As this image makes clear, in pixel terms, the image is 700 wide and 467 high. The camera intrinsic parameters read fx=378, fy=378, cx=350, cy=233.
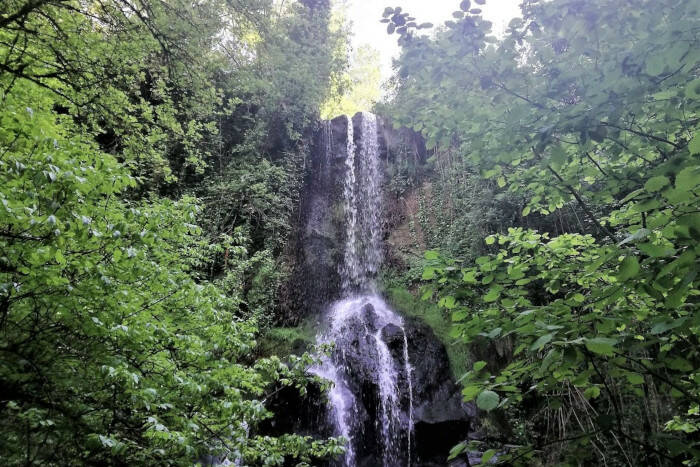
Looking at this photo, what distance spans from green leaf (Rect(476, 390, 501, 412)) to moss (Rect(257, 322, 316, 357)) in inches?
299

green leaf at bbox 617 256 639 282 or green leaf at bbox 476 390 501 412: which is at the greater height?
green leaf at bbox 617 256 639 282

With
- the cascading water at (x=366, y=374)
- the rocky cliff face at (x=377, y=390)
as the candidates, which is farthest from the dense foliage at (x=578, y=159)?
the rocky cliff face at (x=377, y=390)

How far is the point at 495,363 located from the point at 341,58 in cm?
1367

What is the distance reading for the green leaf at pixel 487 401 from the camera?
1.46m

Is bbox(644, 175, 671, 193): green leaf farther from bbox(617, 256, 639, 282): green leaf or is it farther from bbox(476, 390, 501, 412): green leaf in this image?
bbox(476, 390, 501, 412): green leaf

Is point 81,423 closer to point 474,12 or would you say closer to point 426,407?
point 474,12

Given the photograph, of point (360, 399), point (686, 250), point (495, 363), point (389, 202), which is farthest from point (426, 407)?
point (389, 202)

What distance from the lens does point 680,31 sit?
1869 mm

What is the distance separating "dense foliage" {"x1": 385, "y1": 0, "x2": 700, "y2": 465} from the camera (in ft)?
5.06

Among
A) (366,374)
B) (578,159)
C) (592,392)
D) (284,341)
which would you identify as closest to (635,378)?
(592,392)

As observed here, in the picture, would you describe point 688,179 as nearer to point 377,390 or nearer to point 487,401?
point 487,401

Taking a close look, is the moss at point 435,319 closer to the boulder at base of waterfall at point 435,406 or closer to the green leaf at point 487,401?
the boulder at base of waterfall at point 435,406

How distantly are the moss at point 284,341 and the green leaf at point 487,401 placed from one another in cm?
759

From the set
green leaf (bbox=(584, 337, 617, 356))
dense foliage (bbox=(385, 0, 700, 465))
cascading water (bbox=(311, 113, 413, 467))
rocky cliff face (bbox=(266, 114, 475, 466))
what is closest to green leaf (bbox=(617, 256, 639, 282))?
dense foliage (bbox=(385, 0, 700, 465))
